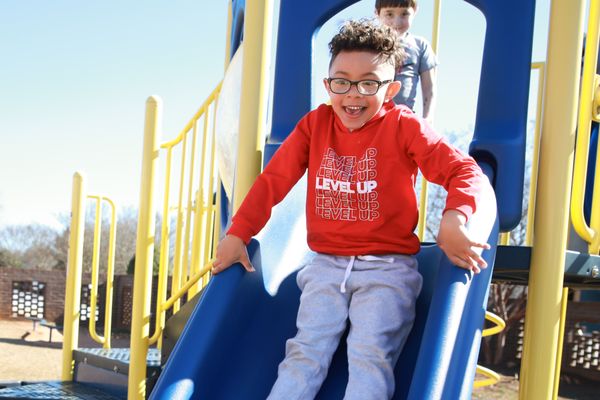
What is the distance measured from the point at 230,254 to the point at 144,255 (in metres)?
1.33

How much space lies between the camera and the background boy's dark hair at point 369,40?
1727mm

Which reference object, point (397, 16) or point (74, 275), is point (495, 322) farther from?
point (74, 275)

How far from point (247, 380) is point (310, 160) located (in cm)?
63

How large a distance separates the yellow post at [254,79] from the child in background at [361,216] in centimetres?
43

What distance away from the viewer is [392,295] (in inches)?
65.9

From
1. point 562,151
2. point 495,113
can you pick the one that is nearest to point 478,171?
point 562,151

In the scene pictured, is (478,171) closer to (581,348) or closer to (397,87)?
(397,87)

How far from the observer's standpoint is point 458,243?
1.51 meters

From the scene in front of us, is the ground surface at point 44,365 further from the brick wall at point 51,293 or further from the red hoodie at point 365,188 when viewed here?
the red hoodie at point 365,188

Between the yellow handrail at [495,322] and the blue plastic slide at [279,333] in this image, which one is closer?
the blue plastic slide at [279,333]

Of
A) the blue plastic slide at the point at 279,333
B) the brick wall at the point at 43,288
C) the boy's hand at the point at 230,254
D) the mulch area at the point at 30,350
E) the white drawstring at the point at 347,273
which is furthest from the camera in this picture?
the brick wall at the point at 43,288

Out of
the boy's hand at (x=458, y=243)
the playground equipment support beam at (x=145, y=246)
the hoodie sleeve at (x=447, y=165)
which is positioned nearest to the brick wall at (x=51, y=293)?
the playground equipment support beam at (x=145, y=246)

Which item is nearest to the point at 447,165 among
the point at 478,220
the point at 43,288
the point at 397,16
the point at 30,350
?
the point at 478,220

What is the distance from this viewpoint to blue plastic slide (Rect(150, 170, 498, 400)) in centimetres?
146
